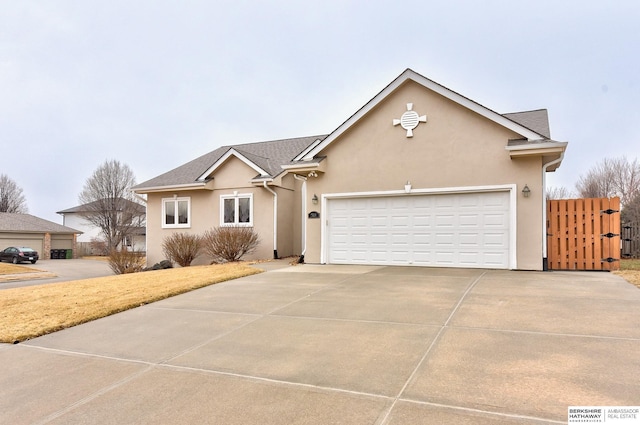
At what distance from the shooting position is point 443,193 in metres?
11.5

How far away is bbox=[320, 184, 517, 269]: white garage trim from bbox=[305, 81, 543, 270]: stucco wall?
12 centimetres

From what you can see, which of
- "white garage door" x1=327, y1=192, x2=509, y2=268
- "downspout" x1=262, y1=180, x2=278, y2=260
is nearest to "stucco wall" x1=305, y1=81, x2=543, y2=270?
"white garage door" x1=327, y1=192, x2=509, y2=268

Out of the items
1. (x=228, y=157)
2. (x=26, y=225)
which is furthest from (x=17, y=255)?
(x=228, y=157)

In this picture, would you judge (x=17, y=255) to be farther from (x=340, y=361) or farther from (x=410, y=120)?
(x=340, y=361)

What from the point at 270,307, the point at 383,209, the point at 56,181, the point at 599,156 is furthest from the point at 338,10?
the point at 56,181

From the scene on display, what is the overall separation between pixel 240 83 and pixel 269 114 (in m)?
4.82

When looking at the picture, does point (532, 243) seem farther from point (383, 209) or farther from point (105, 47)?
point (105, 47)

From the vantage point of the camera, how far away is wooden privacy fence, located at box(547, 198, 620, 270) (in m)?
10.3

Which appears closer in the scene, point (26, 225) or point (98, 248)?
point (26, 225)

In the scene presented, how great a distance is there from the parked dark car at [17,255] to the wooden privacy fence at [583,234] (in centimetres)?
4032

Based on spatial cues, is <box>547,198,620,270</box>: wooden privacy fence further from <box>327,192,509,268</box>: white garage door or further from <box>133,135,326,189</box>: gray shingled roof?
<box>133,135,326,189</box>: gray shingled roof

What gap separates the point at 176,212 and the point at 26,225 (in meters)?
31.4

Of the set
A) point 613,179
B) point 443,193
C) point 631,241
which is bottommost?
point 631,241

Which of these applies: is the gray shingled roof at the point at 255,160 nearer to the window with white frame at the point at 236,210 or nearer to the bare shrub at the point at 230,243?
the window with white frame at the point at 236,210
